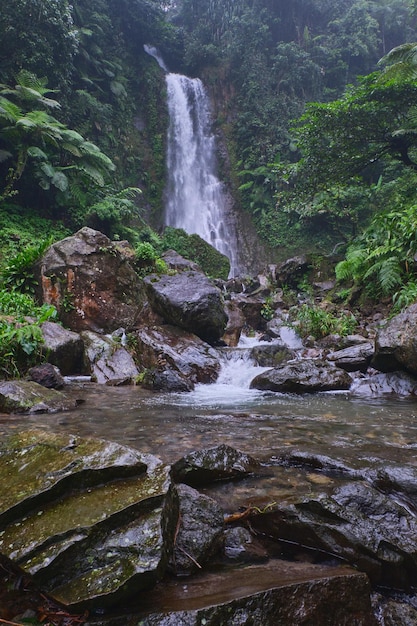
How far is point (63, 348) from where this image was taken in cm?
684

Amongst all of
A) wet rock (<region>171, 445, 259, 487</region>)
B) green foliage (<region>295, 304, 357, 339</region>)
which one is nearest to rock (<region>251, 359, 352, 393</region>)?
green foliage (<region>295, 304, 357, 339</region>)

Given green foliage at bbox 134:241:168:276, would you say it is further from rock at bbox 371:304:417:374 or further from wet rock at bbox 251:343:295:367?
rock at bbox 371:304:417:374

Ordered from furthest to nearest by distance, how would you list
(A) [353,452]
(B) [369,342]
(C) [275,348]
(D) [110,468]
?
(C) [275,348] < (B) [369,342] < (A) [353,452] < (D) [110,468]

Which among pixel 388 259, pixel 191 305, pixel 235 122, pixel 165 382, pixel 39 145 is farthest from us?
pixel 235 122

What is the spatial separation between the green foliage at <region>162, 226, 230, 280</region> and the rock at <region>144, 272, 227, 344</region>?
28.0 feet

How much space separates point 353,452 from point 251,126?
25.3m

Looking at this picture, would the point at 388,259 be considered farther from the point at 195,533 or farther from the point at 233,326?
the point at 195,533

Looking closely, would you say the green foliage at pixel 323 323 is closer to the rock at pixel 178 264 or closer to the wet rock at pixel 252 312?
the wet rock at pixel 252 312

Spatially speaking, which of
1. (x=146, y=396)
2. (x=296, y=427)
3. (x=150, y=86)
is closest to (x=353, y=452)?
(x=296, y=427)

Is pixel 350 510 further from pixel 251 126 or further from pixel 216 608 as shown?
pixel 251 126

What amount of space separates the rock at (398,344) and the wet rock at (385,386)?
14 centimetres

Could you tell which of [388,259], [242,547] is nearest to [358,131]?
[388,259]

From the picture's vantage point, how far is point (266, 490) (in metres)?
2.18

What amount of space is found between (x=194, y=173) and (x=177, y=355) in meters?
18.6
